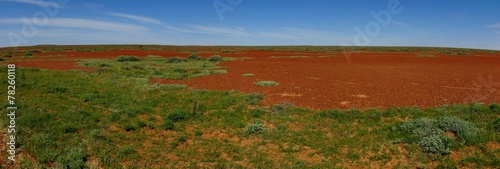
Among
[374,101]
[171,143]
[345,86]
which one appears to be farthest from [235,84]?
[171,143]

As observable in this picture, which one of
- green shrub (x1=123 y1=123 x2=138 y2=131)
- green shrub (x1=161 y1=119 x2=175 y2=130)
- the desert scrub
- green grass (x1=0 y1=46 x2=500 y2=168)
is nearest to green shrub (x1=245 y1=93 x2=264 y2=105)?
green grass (x1=0 y1=46 x2=500 y2=168)

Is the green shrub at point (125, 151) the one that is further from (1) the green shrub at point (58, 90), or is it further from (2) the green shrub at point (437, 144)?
(1) the green shrub at point (58, 90)

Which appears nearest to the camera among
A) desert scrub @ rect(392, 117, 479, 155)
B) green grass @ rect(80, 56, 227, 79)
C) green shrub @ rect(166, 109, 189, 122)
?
desert scrub @ rect(392, 117, 479, 155)

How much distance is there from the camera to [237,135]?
1036cm

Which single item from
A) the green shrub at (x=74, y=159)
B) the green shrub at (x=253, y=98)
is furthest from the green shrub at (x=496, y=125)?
the green shrub at (x=74, y=159)

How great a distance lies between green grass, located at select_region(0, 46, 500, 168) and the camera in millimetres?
8453

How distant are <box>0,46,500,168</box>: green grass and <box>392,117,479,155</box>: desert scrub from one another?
31mm

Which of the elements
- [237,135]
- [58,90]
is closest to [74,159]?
[237,135]

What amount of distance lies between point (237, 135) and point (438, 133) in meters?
6.21

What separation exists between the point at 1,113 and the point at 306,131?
11105mm

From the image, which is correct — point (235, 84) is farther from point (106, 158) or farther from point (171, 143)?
point (106, 158)

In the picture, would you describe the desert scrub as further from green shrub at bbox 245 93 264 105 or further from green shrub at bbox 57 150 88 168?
green shrub at bbox 57 150 88 168

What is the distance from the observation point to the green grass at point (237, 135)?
8.45m

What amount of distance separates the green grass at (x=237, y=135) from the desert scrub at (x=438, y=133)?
0.10 feet
